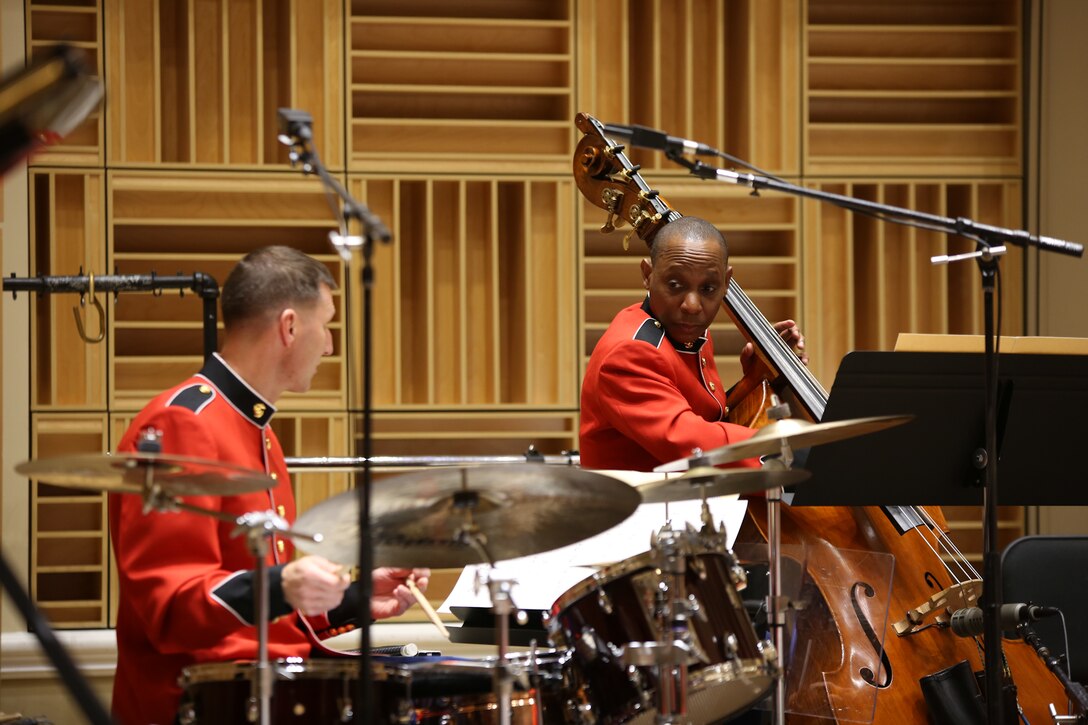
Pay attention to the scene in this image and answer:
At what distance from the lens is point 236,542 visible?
7.39ft

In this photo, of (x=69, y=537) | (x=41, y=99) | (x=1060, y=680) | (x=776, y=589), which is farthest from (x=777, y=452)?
(x=69, y=537)

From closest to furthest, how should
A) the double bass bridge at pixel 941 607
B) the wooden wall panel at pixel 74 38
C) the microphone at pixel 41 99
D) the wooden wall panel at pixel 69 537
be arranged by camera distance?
the microphone at pixel 41 99 < the double bass bridge at pixel 941 607 < the wooden wall panel at pixel 69 537 < the wooden wall panel at pixel 74 38

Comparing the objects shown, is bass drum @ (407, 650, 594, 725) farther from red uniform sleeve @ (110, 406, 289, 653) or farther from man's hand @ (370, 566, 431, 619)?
red uniform sleeve @ (110, 406, 289, 653)

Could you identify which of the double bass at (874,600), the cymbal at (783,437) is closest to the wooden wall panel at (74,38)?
the double bass at (874,600)

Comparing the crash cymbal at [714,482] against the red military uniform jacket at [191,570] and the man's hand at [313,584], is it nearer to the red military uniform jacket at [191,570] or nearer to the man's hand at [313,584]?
the man's hand at [313,584]

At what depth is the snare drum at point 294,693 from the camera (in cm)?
195

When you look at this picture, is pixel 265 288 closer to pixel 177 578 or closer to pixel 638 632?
pixel 177 578

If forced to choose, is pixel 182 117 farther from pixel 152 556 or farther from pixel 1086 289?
pixel 1086 289

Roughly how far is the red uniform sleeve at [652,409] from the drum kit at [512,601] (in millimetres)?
530

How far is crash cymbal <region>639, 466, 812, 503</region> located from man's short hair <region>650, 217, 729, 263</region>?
98 cm

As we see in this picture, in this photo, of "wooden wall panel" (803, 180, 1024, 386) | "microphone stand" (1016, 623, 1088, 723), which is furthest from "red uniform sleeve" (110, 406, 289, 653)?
"wooden wall panel" (803, 180, 1024, 386)

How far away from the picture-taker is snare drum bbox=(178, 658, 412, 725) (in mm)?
1952

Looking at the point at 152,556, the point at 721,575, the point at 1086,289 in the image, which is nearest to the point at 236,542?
the point at 152,556

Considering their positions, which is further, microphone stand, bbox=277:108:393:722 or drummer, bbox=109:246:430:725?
drummer, bbox=109:246:430:725
